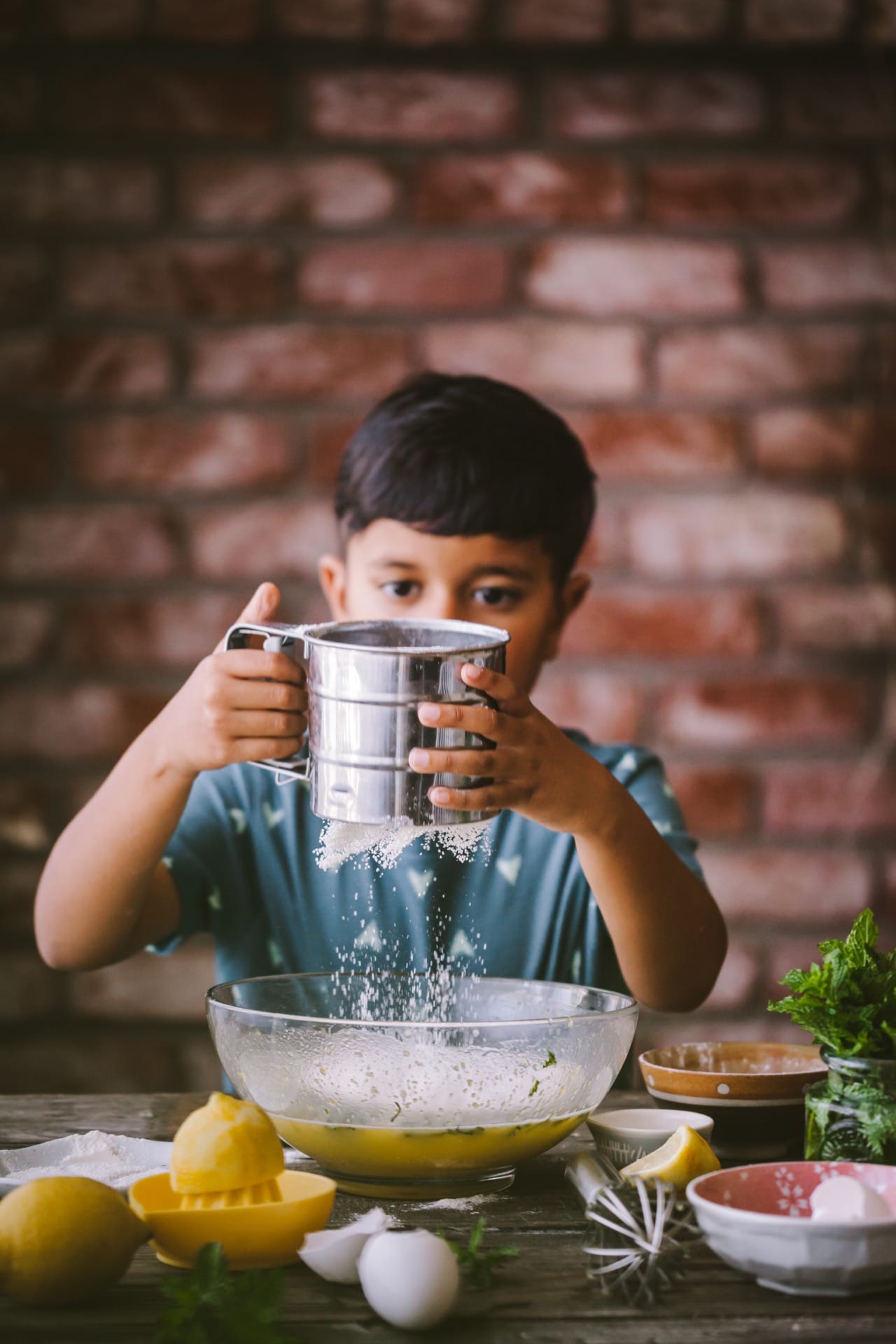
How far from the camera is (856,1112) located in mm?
675

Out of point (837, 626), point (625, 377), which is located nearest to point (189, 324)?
point (625, 377)

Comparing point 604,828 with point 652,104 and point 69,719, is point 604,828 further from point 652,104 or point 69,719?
point 652,104

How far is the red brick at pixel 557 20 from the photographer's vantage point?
150cm

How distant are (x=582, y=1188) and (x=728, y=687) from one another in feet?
3.19

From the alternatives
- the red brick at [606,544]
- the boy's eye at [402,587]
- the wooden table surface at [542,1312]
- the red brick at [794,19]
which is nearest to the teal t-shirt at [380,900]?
the boy's eye at [402,587]

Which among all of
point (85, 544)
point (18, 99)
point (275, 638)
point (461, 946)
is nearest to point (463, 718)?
point (275, 638)

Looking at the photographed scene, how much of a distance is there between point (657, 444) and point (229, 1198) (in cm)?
115

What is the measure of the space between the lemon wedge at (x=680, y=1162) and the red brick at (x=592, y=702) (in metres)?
0.86

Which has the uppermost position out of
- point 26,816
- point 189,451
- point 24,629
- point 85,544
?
point 189,451

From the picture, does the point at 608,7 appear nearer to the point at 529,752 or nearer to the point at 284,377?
the point at 284,377

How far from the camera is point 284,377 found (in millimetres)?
1557

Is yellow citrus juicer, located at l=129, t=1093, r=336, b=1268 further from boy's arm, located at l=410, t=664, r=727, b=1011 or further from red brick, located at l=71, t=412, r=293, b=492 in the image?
red brick, located at l=71, t=412, r=293, b=492

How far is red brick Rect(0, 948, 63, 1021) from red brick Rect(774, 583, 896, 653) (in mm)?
983

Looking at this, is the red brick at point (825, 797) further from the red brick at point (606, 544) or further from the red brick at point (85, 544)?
the red brick at point (85, 544)
